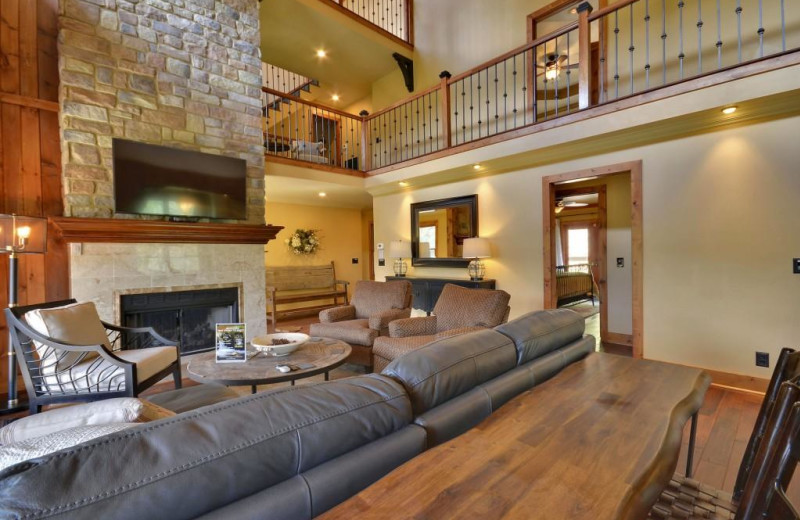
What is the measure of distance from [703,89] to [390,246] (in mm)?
4040

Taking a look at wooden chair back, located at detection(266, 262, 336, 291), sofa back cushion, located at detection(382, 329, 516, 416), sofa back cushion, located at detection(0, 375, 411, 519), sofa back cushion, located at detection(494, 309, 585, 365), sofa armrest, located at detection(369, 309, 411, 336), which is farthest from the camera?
wooden chair back, located at detection(266, 262, 336, 291)

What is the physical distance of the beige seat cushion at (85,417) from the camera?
992mm

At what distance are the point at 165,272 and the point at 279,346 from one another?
2.03 metres

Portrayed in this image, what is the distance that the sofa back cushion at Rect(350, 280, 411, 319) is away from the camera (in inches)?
155

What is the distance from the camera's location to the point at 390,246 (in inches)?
229

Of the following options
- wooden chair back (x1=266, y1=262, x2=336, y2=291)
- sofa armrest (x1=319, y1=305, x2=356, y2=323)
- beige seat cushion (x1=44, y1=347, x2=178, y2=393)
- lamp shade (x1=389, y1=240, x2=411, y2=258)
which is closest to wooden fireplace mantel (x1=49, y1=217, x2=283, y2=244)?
sofa armrest (x1=319, y1=305, x2=356, y2=323)

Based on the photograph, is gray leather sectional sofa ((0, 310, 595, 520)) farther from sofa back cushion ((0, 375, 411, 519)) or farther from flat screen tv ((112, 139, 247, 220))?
flat screen tv ((112, 139, 247, 220))

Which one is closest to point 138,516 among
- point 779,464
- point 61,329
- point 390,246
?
point 779,464

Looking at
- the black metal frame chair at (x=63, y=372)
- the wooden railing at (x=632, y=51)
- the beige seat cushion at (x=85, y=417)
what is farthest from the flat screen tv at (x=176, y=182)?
the beige seat cushion at (x=85, y=417)

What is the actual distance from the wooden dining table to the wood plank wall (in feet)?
12.7

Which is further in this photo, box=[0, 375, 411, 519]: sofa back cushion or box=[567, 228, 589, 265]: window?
box=[567, 228, 589, 265]: window

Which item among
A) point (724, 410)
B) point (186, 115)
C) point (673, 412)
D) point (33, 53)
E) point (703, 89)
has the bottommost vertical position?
point (724, 410)

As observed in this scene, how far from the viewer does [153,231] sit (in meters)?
3.52

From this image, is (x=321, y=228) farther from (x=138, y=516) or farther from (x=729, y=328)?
(x=138, y=516)
